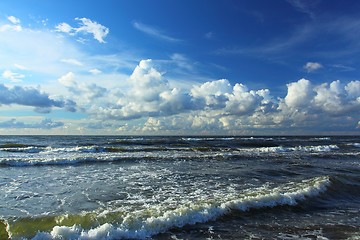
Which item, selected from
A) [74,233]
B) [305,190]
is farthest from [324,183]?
[74,233]

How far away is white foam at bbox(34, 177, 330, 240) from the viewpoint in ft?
27.7

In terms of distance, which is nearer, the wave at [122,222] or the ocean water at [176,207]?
the wave at [122,222]

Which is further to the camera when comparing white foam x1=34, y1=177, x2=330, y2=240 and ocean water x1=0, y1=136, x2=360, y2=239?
ocean water x1=0, y1=136, x2=360, y2=239

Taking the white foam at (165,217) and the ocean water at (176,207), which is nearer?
the white foam at (165,217)

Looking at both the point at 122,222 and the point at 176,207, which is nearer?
the point at 122,222

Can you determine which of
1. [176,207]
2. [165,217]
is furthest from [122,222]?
[176,207]

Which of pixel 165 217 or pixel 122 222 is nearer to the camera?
pixel 122 222

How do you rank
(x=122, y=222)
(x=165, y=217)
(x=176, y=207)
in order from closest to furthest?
1. (x=122, y=222)
2. (x=165, y=217)
3. (x=176, y=207)

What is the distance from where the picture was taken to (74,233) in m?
8.39

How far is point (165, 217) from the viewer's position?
31.6 feet

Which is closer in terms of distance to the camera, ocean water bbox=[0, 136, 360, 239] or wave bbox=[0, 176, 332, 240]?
wave bbox=[0, 176, 332, 240]

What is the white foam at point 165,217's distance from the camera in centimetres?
844

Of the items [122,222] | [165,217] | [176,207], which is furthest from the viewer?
[176,207]

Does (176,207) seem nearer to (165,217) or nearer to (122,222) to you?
(165,217)
